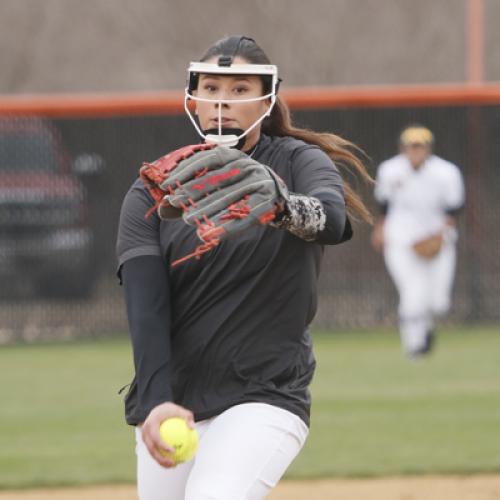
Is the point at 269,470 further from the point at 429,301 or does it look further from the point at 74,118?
the point at 74,118

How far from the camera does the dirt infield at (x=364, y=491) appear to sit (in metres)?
6.12

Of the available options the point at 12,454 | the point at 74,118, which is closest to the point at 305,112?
the point at 74,118

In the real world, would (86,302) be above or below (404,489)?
below

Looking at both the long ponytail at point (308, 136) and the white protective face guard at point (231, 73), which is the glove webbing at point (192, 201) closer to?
the white protective face guard at point (231, 73)

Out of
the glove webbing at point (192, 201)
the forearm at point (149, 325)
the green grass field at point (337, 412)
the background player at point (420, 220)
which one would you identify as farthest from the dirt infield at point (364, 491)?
the background player at point (420, 220)

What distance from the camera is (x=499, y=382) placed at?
958 cm

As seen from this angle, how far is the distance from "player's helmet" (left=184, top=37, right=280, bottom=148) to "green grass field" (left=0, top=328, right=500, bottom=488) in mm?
3527

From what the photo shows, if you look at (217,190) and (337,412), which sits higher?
(217,190)

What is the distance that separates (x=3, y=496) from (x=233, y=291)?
3297mm

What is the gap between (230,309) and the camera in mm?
3406

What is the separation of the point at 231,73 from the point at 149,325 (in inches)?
26.9

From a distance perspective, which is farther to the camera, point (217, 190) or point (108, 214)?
point (108, 214)

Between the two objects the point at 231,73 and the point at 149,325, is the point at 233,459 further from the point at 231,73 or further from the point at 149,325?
the point at 231,73

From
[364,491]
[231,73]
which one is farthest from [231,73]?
[364,491]
